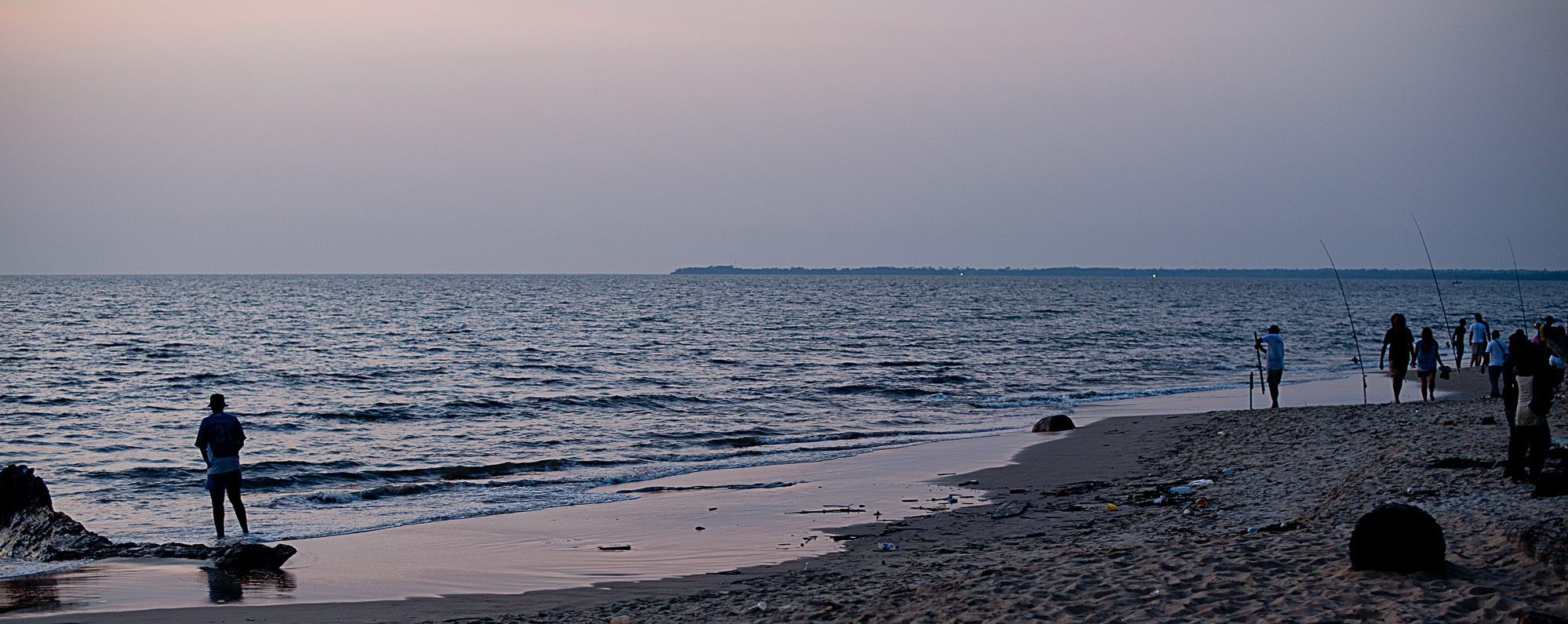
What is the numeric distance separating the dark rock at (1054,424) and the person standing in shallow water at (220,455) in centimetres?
1316

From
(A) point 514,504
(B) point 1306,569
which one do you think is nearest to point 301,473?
(A) point 514,504

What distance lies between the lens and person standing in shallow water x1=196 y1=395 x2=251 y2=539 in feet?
35.5

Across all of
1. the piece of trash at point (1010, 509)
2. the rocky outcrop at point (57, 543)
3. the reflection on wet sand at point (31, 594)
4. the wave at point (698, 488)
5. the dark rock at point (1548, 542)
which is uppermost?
the dark rock at point (1548, 542)

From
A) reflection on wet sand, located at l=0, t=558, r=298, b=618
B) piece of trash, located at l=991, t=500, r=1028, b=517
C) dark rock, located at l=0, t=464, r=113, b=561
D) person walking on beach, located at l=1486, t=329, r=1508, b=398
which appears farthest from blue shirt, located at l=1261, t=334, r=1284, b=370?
dark rock, located at l=0, t=464, r=113, b=561

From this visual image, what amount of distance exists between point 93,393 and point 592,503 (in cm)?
1825

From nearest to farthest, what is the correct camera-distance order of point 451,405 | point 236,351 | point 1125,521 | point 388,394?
point 1125,521
point 451,405
point 388,394
point 236,351

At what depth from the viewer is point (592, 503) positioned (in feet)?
40.9

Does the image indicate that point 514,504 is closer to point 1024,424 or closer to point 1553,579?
point 1553,579

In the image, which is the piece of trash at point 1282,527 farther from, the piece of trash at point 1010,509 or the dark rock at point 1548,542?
the piece of trash at point 1010,509

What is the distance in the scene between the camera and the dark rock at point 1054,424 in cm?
1845

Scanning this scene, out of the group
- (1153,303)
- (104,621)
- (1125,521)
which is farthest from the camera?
(1153,303)

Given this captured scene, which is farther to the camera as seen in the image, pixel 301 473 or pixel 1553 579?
pixel 301 473

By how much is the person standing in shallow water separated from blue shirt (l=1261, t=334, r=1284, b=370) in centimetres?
1676

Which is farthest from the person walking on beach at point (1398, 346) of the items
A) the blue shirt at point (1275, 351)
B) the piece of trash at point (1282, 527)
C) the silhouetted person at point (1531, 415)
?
the piece of trash at point (1282, 527)
